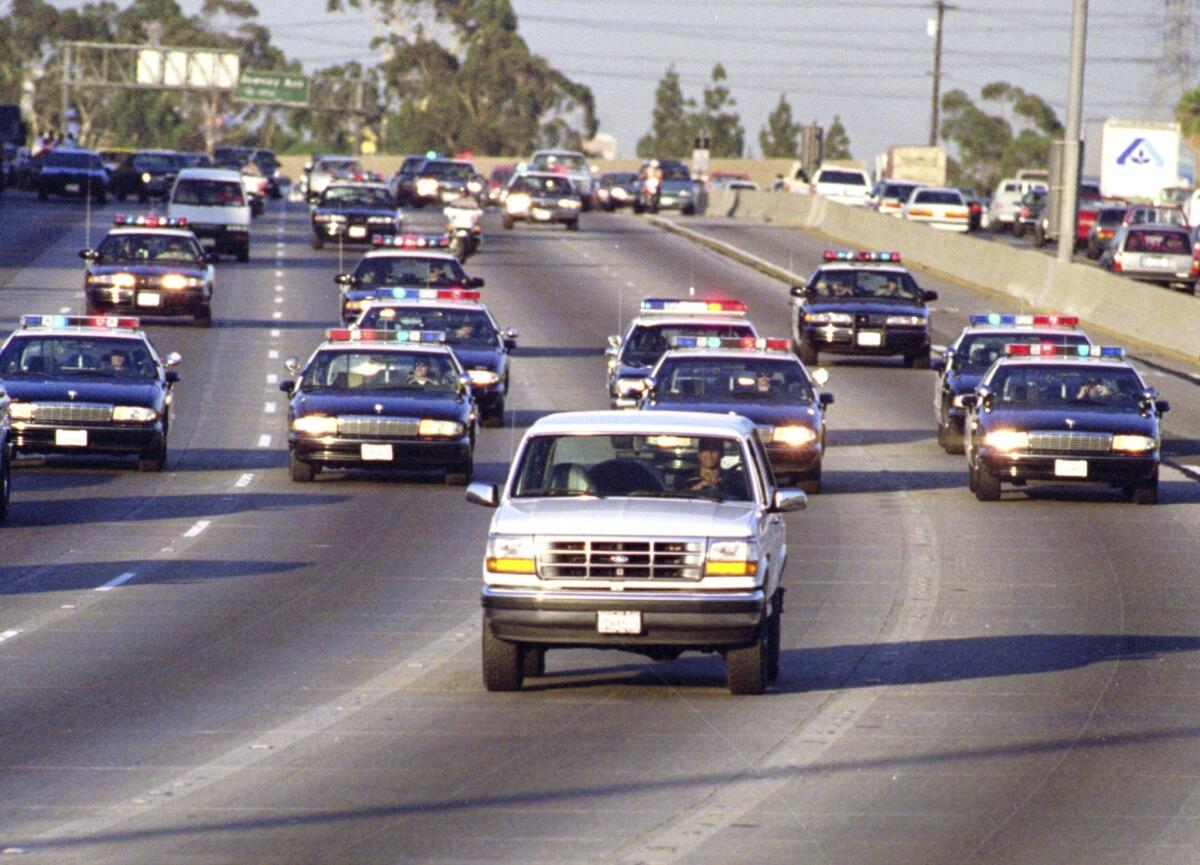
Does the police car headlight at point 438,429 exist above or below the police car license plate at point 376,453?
above

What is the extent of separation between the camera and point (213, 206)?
2302 inches

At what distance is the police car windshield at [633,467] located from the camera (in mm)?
14867

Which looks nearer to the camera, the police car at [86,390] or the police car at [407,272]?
the police car at [86,390]

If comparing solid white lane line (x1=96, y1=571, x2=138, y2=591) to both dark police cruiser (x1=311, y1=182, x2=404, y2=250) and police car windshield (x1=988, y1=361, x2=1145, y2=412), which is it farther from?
dark police cruiser (x1=311, y1=182, x2=404, y2=250)

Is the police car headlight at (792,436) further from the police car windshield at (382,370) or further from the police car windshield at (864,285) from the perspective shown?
the police car windshield at (864,285)

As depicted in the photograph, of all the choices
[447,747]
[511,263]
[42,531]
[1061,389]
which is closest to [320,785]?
[447,747]

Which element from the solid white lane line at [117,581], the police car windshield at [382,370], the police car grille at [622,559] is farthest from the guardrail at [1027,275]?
the police car grille at [622,559]

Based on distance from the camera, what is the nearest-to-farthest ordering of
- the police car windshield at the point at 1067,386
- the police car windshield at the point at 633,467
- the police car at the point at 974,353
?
the police car windshield at the point at 633,467 < the police car windshield at the point at 1067,386 < the police car at the point at 974,353

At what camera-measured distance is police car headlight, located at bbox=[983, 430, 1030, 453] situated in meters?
25.8

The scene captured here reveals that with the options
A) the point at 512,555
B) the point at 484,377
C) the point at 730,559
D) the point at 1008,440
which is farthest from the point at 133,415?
the point at 730,559

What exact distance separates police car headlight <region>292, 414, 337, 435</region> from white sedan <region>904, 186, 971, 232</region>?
169 feet

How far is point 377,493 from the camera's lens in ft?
87.6

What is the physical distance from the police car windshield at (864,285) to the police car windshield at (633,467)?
2613cm

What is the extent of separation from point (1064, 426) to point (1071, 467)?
428mm
